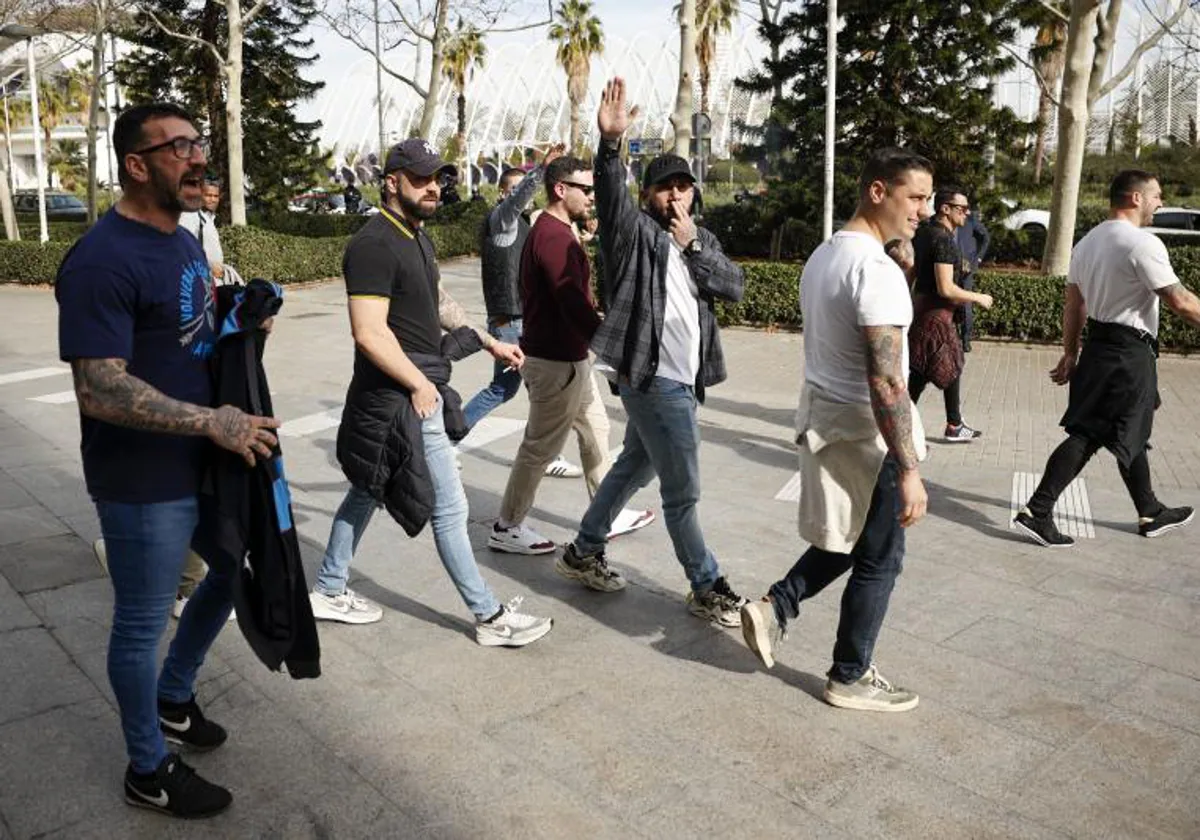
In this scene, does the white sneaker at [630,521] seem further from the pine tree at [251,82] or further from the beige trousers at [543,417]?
the pine tree at [251,82]

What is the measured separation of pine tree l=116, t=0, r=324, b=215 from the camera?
86.9 feet

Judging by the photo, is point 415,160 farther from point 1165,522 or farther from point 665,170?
Result: point 1165,522

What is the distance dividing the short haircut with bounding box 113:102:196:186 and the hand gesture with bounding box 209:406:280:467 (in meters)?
0.61

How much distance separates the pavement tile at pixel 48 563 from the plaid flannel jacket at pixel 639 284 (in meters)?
2.53

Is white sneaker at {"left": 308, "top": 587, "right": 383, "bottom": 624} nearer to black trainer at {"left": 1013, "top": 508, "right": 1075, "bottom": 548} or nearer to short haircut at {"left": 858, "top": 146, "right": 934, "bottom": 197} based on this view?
short haircut at {"left": 858, "top": 146, "right": 934, "bottom": 197}

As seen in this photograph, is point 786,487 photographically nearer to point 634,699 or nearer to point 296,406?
point 634,699

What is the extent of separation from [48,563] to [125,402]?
2797 mm

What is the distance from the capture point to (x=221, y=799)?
284 cm

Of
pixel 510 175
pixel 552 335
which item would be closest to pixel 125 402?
pixel 552 335

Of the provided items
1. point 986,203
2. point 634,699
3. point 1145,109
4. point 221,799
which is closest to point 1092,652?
point 634,699

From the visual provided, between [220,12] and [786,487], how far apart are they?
2470 centimetres

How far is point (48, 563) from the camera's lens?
189 inches

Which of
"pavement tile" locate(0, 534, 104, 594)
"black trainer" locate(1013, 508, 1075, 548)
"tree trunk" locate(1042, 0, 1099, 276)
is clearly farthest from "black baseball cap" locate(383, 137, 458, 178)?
"tree trunk" locate(1042, 0, 1099, 276)

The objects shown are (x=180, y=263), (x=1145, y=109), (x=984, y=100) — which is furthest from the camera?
(x=1145, y=109)
